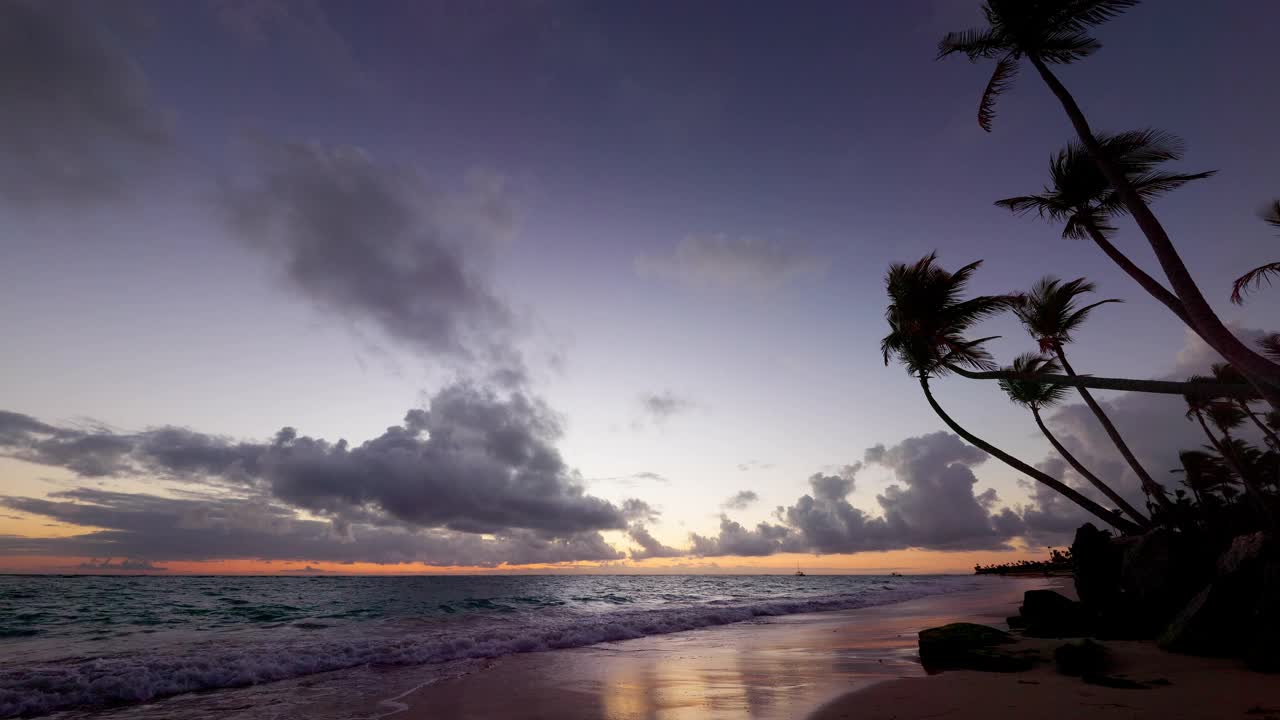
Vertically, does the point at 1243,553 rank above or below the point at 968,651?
above

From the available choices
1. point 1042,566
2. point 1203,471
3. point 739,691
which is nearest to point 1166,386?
point 739,691

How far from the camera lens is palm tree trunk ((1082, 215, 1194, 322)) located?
10.3 meters

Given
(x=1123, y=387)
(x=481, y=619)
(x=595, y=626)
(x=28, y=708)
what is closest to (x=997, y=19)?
(x=1123, y=387)

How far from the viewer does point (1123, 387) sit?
11.2m

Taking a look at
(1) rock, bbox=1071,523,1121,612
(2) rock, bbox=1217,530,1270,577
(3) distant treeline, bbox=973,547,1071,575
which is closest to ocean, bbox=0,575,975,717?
(1) rock, bbox=1071,523,1121,612

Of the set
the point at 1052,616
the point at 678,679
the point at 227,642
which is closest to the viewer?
the point at 678,679

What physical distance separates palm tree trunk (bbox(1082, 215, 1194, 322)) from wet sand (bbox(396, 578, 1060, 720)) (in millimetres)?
7834

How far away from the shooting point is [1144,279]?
36.0 ft

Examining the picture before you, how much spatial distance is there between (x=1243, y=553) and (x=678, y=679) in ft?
32.4

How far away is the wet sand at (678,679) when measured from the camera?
7988mm

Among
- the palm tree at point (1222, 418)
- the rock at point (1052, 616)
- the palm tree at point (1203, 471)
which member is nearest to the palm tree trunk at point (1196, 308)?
the rock at point (1052, 616)

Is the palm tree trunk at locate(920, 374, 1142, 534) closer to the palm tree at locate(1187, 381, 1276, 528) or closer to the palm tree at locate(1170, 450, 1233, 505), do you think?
the palm tree at locate(1187, 381, 1276, 528)

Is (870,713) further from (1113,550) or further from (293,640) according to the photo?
(293,640)

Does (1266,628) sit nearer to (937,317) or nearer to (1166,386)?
(1166,386)
